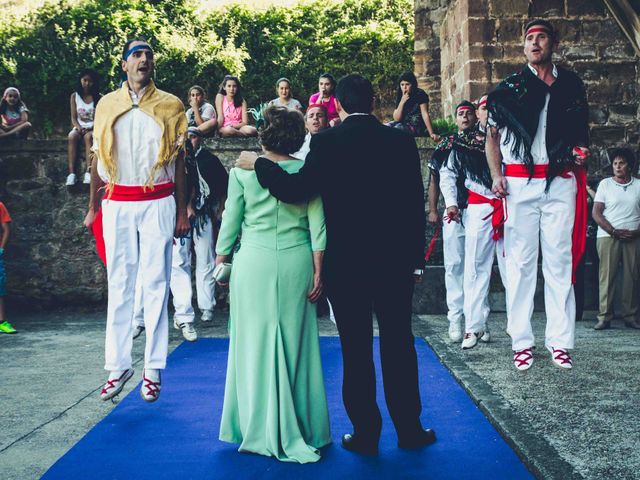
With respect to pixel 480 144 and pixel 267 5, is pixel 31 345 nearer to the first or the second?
pixel 480 144

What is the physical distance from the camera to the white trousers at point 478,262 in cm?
689

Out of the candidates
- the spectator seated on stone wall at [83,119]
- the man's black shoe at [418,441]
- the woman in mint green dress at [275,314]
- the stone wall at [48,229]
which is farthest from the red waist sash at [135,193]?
the stone wall at [48,229]

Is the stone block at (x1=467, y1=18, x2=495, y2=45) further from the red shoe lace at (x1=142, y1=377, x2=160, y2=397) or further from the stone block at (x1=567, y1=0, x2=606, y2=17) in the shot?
the red shoe lace at (x1=142, y1=377, x2=160, y2=397)

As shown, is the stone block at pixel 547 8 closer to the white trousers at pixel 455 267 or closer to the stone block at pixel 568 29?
the stone block at pixel 568 29

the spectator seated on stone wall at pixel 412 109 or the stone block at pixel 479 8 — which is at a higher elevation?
the stone block at pixel 479 8

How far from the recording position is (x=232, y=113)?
11.1 meters

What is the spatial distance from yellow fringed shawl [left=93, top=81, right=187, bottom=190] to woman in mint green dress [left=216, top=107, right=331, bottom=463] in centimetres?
105

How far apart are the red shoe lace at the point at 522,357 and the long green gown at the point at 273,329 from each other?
7.22 feet

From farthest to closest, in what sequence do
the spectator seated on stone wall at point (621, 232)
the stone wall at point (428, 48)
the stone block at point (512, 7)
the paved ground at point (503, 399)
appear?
the stone wall at point (428, 48), the stone block at point (512, 7), the spectator seated on stone wall at point (621, 232), the paved ground at point (503, 399)

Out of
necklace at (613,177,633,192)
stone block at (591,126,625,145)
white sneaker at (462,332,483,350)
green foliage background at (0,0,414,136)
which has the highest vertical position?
green foliage background at (0,0,414,136)

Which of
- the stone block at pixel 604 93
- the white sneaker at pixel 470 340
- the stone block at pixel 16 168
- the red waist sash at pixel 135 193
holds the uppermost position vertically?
the stone block at pixel 604 93

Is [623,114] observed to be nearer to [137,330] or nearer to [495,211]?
[495,211]

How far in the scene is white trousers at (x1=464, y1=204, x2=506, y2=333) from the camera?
689 centimetres

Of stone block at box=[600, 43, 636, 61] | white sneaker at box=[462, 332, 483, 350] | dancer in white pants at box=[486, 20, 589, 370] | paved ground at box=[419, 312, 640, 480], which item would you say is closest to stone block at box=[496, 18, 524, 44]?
stone block at box=[600, 43, 636, 61]
